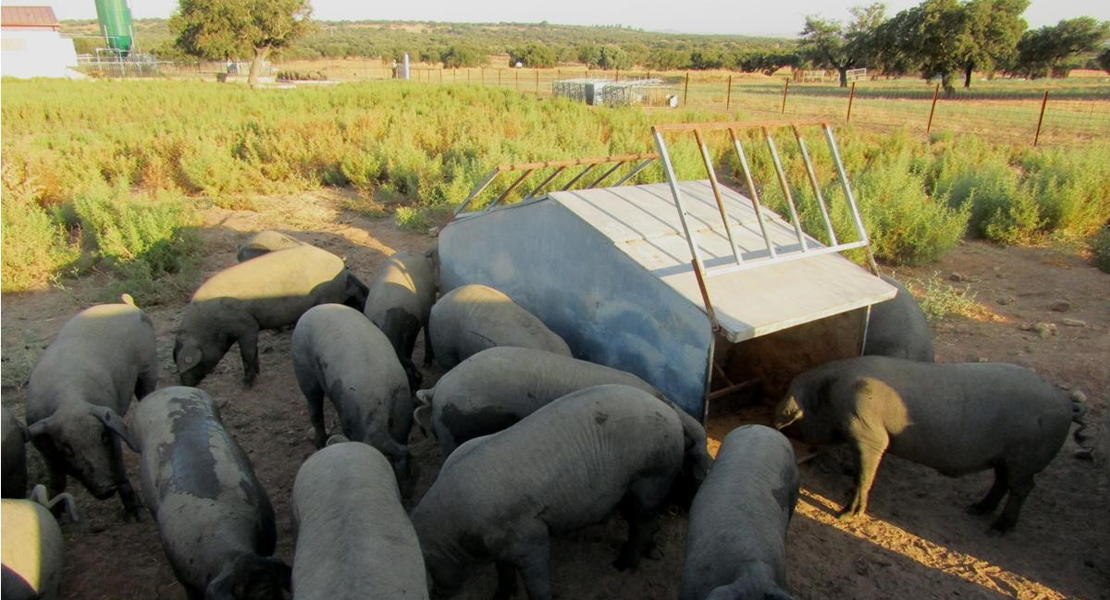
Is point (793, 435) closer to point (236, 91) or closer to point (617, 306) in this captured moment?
point (617, 306)

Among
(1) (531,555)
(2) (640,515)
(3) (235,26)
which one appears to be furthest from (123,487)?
(3) (235,26)

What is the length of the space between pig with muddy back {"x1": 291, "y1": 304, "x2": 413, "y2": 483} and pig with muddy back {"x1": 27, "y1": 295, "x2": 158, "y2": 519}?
1236 millimetres

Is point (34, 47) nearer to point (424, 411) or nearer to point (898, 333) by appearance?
point (424, 411)

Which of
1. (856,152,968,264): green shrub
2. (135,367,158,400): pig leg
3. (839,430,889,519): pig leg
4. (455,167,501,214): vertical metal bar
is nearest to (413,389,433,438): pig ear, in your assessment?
(455,167,501,214): vertical metal bar

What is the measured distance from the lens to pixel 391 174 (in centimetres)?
1244

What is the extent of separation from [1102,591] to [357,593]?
13.4ft

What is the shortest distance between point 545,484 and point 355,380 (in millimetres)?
1686

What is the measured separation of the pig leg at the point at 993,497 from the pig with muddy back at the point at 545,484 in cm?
217

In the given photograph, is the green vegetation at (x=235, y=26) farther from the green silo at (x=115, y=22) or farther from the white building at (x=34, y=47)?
the green silo at (x=115, y=22)

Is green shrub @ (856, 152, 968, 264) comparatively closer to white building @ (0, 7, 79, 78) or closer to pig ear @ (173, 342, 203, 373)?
pig ear @ (173, 342, 203, 373)

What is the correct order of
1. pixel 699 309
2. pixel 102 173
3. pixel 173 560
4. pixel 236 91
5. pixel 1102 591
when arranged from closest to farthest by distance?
1. pixel 173 560
2. pixel 1102 591
3. pixel 699 309
4. pixel 102 173
5. pixel 236 91

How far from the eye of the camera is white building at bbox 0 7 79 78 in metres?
43.4

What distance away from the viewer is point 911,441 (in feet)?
14.6

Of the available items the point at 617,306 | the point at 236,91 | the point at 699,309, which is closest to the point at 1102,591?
the point at 699,309
